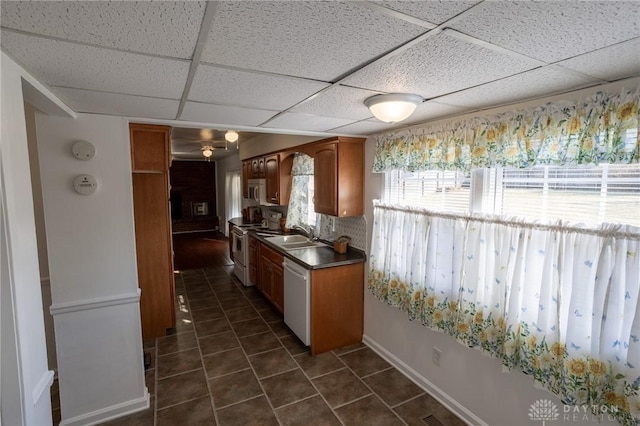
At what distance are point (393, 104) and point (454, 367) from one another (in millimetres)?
1942

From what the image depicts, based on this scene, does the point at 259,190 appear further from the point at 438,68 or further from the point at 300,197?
the point at 438,68

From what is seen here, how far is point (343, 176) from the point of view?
9.98 ft

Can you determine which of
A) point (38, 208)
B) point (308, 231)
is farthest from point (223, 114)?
point (308, 231)

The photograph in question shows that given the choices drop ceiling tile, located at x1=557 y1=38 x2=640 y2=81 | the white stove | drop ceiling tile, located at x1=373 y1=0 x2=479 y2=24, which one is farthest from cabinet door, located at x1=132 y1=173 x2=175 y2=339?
drop ceiling tile, located at x1=557 y1=38 x2=640 y2=81

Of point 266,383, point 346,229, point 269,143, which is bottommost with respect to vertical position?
point 266,383

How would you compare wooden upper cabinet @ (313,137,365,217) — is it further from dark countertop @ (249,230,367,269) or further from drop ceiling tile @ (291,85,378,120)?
drop ceiling tile @ (291,85,378,120)

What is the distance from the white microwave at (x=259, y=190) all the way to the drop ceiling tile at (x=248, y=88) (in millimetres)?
3451

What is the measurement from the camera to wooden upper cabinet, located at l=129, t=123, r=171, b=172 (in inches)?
97.7

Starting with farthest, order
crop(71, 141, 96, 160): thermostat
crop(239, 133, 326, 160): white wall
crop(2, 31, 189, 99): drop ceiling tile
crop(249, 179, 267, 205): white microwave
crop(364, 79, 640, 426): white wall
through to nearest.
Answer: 1. crop(249, 179, 267, 205): white microwave
2. crop(239, 133, 326, 160): white wall
3. crop(71, 141, 96, 160): thermostat
4. crop(364, 79, 640, 426): white wall
5. crop(2, 31, 189, 99): drop ceiling tile

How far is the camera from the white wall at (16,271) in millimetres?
1084

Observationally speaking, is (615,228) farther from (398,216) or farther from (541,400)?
(398,216)

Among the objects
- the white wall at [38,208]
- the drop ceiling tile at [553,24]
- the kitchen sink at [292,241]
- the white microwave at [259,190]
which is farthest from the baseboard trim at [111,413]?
the white microwave at [259,190]

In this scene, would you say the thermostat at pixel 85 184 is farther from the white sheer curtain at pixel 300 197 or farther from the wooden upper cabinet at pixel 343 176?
the white sheer curtain at pixel 300 197

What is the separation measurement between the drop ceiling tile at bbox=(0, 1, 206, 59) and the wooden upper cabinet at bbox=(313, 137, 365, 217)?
2084 mm
